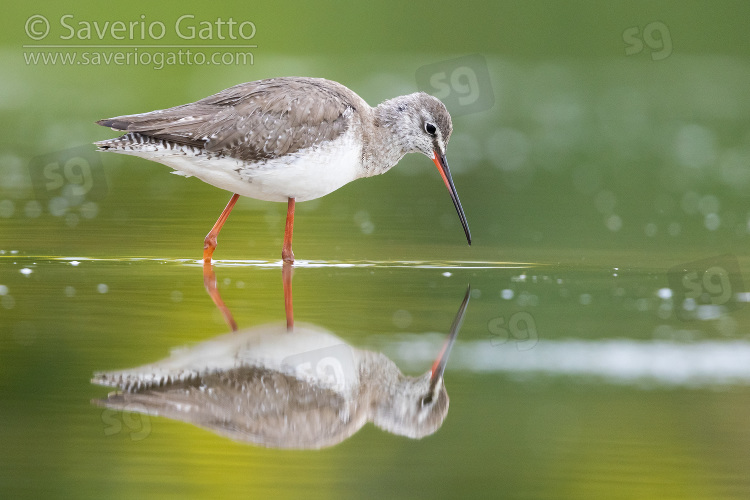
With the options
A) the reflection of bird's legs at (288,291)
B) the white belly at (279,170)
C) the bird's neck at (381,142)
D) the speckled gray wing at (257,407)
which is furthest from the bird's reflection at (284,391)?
the bird's neck at (381,142)

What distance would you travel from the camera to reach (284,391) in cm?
493

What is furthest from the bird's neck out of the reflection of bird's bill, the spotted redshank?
the reflection of bird's bill

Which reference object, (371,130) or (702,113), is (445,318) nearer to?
(371,130)

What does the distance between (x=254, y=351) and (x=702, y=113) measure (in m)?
12.7

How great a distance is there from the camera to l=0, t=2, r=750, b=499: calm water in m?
4.34

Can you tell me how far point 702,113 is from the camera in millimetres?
16766

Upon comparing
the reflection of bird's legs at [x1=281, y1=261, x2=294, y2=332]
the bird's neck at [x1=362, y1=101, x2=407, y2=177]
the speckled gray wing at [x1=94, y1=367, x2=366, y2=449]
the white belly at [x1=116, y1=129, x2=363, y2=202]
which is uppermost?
the bird's neck at [x1=362, y1=101, x2=407, y2=177]

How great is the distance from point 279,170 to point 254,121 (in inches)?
16.3

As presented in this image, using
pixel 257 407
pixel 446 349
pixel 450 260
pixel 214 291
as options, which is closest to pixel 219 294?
pixel 214 291

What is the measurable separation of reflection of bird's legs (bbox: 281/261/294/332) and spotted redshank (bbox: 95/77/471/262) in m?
0.22

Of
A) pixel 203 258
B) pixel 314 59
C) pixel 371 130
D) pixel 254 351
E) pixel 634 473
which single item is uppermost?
pixel 314 59

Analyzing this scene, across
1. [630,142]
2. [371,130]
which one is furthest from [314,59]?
[371,130]

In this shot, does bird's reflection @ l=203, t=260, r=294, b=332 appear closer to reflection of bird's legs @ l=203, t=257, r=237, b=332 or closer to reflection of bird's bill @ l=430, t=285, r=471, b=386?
reflection of bird's legs @ l=203, t=257, r=237, b=332

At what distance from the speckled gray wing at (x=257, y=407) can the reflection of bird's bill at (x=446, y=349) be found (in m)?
0.60
